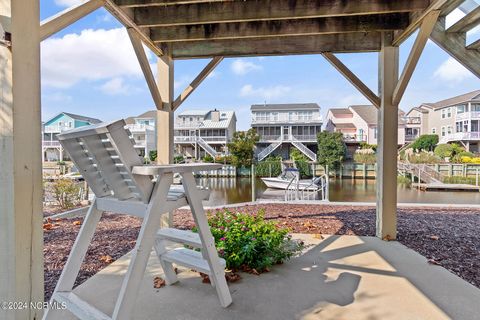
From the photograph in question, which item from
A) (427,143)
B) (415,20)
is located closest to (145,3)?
(415,20)

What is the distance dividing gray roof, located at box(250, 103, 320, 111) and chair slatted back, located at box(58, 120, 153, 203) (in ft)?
85.6

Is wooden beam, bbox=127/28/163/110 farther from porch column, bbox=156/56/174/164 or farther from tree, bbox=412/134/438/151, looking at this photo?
tree, bbox=412/134/438/151

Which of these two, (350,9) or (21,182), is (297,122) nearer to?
(350,9)

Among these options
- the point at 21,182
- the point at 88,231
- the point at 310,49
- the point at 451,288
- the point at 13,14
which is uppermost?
the point at 310,49

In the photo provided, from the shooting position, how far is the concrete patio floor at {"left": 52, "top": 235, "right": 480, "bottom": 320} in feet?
5.90

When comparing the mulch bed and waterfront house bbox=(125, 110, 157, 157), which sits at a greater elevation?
waterfront house bbox=(125, 110, 157, 157)

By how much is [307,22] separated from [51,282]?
12.1 ft

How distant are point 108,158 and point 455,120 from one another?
31.0 metres

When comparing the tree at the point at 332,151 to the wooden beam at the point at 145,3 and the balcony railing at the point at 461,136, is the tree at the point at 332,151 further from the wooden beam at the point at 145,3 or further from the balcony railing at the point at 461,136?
the wooden beam at the point at 145,3

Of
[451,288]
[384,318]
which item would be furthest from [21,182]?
[451,288]

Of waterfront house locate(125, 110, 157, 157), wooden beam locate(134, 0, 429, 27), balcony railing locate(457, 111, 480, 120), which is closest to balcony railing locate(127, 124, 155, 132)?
waterfront house locate(125, 110, 157, 157)

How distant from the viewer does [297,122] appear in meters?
A: 26.1

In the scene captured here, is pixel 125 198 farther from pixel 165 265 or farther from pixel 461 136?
pixel 461 136

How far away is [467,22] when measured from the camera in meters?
2.56
